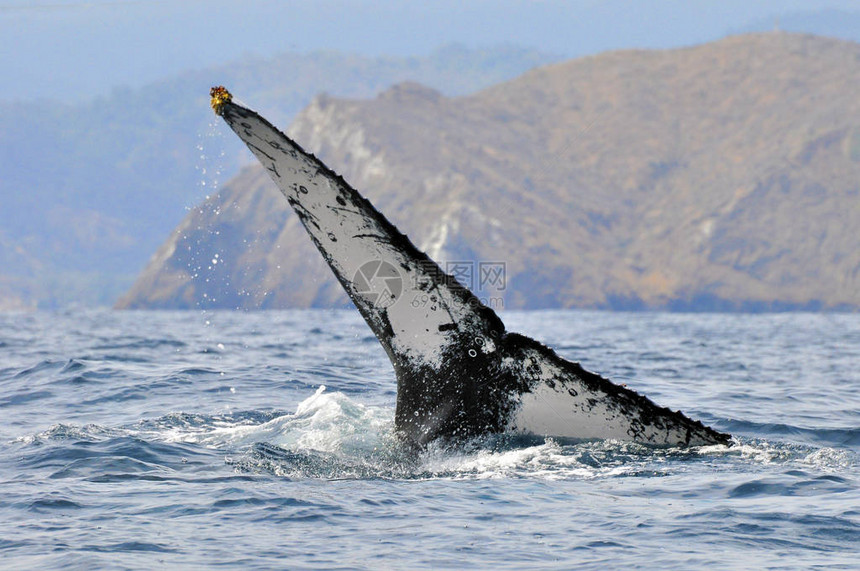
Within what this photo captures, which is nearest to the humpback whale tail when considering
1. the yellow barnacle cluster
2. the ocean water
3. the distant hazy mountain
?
the yellow barnacle cluster

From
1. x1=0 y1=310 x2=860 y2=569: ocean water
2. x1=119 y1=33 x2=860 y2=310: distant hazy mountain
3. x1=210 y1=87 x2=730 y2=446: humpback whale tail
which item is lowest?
x1=0 y1=310 x2=860 y2=569: ocean water

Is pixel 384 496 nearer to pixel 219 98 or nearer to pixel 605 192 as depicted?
pixel 219 98

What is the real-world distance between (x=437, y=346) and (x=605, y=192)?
15146cm

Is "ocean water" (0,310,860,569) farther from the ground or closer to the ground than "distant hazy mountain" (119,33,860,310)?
closer to the ground

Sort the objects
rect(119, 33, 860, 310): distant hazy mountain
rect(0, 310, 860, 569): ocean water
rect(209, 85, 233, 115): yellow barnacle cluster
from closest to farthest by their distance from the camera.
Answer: rect(209, 85, 233, 115): yellow barnacle cluster → rect(0, 310, 860, 569): ocean water → rect(119, 33, 860, 310): distant hazy mountain

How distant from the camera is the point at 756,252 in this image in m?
131

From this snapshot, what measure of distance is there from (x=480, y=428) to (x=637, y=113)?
177m

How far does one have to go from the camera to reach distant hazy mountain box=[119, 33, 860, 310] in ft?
423

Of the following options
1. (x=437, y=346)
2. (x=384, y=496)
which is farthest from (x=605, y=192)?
(x=437, y=346)

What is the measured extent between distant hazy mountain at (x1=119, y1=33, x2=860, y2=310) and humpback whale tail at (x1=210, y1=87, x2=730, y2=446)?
369 feet

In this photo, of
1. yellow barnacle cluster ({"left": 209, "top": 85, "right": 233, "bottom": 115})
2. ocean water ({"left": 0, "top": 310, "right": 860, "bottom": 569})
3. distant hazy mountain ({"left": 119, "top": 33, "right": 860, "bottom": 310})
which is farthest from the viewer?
distant hazy mountain ({"left": 119, "top": 33, "right": 860, "bottom": 310})

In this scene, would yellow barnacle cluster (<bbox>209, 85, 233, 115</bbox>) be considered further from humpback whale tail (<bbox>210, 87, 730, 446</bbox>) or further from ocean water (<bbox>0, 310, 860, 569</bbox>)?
ocean water (<bbox>0, 310, 860, 569</bbox>)

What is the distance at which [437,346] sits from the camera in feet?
22.3

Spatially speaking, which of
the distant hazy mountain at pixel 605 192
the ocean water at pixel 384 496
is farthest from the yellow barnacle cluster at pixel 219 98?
the distant hazy mountain at pixel 605 192
